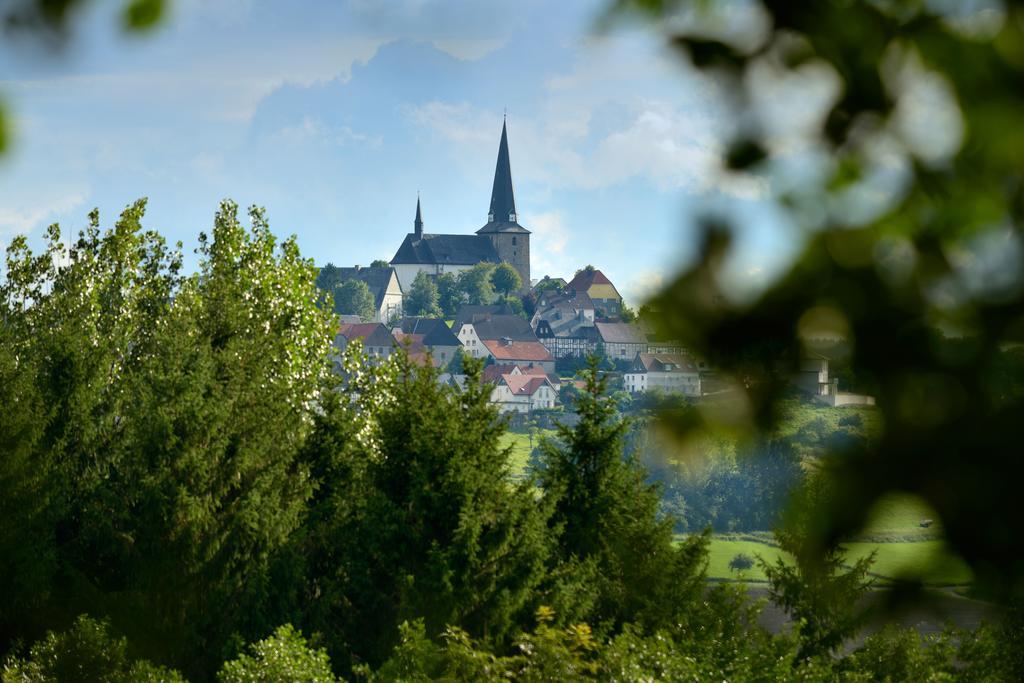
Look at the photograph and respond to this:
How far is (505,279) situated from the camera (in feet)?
588

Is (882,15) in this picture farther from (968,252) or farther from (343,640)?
(343,640)

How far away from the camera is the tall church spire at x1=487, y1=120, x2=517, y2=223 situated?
175 meters

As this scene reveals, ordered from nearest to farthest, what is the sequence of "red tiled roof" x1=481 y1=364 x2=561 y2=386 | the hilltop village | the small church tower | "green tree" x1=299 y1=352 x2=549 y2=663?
"green tree" x1=299 y1=352 x2=549 y2=663 → "red tiled roof" x1=481 y1=364 x2=561 y2=386 → the hilltop village → the small church tower

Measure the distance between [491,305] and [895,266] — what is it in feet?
542

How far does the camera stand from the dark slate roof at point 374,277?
177875 mm

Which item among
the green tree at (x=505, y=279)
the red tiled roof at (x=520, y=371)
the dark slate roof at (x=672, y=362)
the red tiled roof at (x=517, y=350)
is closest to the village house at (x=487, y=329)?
the red tiled roof at (x=517, y=350)

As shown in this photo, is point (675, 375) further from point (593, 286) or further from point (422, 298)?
point (422, 298)

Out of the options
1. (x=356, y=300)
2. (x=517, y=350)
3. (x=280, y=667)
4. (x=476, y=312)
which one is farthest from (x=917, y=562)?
(x=356, y=300)

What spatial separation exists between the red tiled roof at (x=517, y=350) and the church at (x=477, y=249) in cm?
3443

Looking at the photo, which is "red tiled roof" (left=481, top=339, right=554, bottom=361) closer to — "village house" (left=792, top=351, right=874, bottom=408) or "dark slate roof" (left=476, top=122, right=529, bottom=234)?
"dark slate roof" (left=476, top=122, right=529, bottom=234)

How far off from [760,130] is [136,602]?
20.5 meters

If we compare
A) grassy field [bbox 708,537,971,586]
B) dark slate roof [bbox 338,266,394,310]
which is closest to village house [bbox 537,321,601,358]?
dark slate roof [bbox 338,266,394,310]

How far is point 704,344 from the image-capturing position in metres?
1.51

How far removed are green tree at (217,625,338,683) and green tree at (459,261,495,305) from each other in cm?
15924
